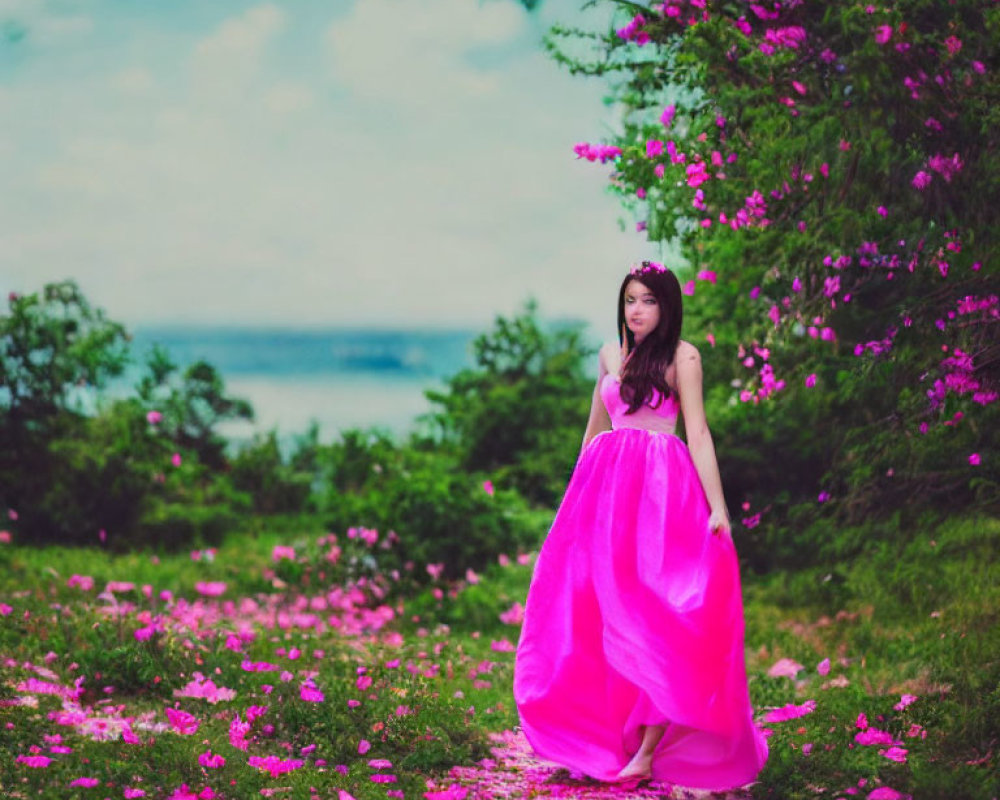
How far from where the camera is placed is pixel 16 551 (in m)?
11.9

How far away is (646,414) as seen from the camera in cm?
535

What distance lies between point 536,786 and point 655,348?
2.11m

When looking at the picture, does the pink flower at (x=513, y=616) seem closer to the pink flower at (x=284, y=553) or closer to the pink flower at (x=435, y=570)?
the pink flower at (x=435, y=570)

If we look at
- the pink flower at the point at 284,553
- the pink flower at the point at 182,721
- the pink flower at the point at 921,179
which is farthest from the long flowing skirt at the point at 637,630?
the pink flower at the point at 284,553

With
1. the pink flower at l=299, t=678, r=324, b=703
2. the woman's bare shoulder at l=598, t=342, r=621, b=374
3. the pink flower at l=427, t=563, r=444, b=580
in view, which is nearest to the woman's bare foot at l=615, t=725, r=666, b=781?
the woman's bare shoulder at l=598, t=342, r=621, b=374

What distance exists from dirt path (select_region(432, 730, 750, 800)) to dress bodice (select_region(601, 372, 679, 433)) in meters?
1.62

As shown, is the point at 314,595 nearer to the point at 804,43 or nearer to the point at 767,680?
the point at 767,680

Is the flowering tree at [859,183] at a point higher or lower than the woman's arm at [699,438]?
higher

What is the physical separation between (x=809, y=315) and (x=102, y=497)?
8.66m

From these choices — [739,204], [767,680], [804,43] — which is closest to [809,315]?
[739,204]

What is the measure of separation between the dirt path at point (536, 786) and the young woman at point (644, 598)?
68 millimetres

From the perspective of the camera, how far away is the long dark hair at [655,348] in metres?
5.28

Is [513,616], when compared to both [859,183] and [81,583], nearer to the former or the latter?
[81,583]

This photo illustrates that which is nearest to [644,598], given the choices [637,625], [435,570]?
[637,625]
